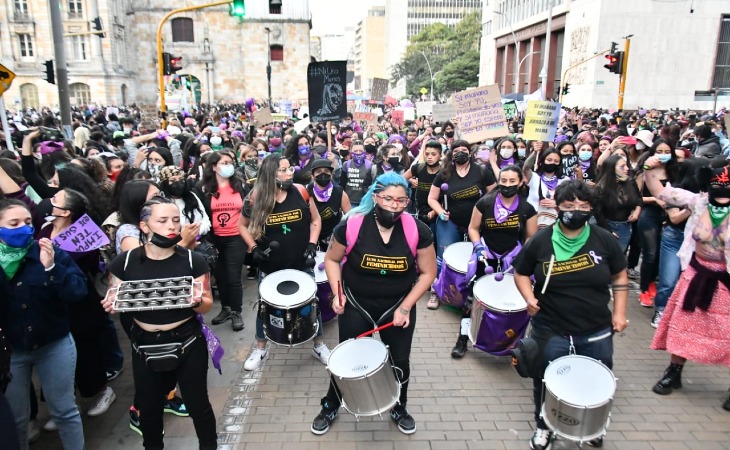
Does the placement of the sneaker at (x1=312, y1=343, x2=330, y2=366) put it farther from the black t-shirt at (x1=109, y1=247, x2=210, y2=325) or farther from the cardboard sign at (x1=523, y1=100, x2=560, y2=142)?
the cardboard sign at (x1=523, y1=100, x2=560, y2=142)

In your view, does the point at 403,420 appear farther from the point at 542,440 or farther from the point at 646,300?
the point at 646,300

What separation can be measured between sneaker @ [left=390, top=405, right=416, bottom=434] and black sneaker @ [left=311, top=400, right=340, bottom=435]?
486 millimetres

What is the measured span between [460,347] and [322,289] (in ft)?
5.33

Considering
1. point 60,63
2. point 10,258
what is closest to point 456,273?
point 10,258

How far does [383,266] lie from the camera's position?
152 inches

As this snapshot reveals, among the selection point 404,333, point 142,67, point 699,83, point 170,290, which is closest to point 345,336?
point 404,333

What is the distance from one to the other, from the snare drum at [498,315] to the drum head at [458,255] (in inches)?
35.3

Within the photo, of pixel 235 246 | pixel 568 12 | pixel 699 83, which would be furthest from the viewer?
pixel 568 12

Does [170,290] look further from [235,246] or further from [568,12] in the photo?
[568,12]

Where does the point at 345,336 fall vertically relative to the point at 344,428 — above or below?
above

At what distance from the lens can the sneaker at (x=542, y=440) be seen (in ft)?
12.8

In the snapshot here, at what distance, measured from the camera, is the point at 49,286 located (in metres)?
3.32

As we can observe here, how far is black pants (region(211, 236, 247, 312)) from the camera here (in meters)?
5.95

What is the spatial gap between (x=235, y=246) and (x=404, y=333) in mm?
2705
